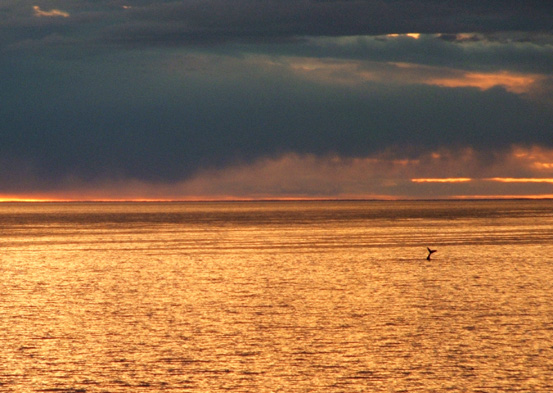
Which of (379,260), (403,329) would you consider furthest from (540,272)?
(403,329)

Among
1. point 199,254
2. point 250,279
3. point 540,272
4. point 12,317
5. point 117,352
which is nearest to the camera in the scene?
point 117,352

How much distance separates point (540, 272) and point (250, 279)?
22.5 metres

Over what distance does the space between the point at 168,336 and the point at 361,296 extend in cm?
1611

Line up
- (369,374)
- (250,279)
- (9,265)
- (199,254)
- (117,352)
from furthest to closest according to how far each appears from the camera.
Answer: (199,254) → (9,265) → (250,279) → (117,352) → (369,374)

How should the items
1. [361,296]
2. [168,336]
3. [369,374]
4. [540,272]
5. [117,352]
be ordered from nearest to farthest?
[369,374]
[117,352]
[168,336]
[361,296]
[540,272]

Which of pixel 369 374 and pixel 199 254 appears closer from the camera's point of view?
pixel 369 374

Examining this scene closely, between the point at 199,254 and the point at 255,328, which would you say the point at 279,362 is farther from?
the point at 199,254

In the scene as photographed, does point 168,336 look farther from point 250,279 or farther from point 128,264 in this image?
point 128,264

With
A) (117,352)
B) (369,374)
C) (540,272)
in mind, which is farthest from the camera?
(540,272)

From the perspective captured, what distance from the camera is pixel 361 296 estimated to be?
46281 millimetres

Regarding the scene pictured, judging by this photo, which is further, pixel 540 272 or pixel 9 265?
pixel 9 265

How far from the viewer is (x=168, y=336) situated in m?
33.5

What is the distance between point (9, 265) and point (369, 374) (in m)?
49.6

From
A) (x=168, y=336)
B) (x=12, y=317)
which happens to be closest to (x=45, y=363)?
(x=168, y=336)
